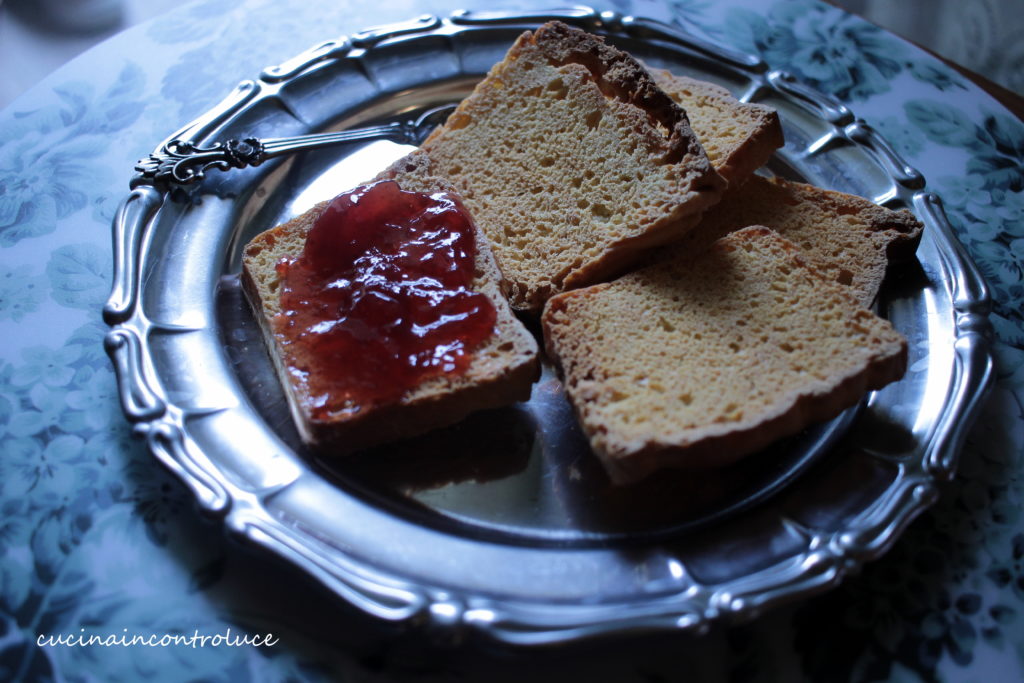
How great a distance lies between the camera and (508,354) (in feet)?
8.20

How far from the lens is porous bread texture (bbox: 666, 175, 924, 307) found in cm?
278

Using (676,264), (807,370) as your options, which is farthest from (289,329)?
(807,370)

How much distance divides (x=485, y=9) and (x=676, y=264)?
6.70 feet

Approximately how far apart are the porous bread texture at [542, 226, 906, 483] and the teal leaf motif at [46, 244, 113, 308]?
65.1 inches

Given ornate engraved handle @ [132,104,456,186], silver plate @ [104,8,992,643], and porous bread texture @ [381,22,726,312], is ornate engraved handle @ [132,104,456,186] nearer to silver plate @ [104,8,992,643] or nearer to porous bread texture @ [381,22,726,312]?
silver plate @ [104,8,992,643]

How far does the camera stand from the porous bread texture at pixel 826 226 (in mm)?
2783

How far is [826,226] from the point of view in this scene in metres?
2.89

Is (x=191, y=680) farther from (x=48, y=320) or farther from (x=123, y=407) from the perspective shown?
(x=48, y=320)

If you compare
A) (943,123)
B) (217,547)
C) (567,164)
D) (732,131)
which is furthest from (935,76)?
(217,547)

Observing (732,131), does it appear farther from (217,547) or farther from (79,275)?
(79,275)

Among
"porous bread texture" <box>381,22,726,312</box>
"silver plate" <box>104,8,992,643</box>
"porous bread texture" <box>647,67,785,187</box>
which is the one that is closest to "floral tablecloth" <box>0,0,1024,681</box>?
"silver plate" <box>104,8,992,643</box>

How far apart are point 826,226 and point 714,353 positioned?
815 mm

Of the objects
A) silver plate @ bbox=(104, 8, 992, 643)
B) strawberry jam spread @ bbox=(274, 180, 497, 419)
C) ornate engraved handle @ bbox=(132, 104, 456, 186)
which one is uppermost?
ornate engraved handle @ bbox=(132, 104, 456, 186)

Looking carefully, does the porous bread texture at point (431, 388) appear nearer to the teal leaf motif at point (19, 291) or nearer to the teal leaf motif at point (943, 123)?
the teal leaf motif at point (19, 291)
